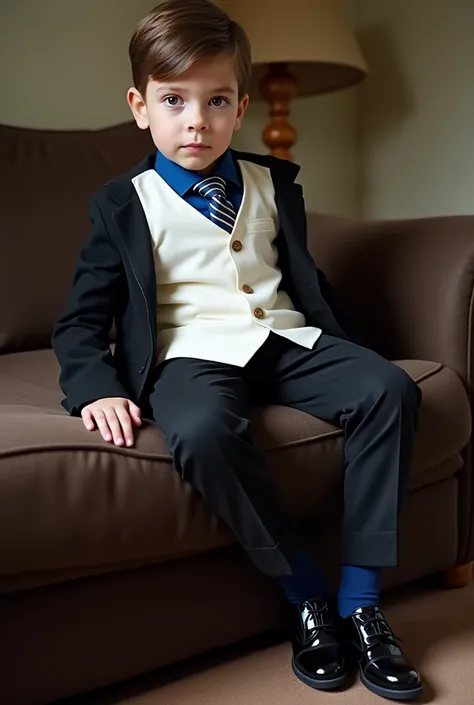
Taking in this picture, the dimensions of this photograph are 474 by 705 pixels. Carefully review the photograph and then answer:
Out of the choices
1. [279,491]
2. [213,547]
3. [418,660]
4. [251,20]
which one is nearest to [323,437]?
[279,491]

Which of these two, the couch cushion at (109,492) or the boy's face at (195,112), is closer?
the couch cushion at (109,492)

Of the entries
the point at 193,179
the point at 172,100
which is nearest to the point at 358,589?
the point at 193,179

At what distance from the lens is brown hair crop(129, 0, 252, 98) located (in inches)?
45.3

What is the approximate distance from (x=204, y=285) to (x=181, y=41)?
33 cm

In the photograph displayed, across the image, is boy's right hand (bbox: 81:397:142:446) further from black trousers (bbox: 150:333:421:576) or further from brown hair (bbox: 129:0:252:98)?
brown hair (bbox: 129:0:252:98)

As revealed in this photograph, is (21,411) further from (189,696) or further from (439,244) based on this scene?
(439,244)

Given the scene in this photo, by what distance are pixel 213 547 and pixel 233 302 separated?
35cm

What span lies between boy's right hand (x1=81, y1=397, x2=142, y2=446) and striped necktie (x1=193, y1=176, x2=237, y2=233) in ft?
1.01

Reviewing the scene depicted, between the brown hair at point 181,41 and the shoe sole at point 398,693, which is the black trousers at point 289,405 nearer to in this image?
the shoe sole at point 398,693

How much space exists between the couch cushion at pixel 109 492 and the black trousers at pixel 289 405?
0.03m

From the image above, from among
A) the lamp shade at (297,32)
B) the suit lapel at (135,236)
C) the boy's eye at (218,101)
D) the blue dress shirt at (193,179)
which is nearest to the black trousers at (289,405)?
the suit lapel at (135,236)

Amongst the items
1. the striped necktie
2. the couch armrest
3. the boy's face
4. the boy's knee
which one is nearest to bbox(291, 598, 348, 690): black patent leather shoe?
the boy's knee

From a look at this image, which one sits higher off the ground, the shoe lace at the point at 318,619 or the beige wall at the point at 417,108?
the beige wall at the point at 417,108

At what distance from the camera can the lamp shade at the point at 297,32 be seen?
193 centimetres
